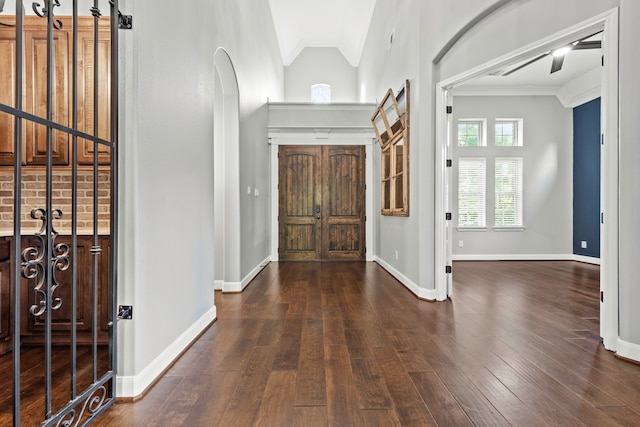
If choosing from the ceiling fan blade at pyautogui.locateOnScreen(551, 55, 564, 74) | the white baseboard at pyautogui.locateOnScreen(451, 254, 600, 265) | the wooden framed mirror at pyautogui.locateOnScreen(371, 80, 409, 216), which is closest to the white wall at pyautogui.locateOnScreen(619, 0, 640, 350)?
the wooden framed mirror at pyautogui.locateOnScreen(371, 80, 409, 216)

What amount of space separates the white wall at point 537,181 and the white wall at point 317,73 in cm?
400

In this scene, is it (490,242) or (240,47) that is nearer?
(240,47)

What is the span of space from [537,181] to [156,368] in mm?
7390

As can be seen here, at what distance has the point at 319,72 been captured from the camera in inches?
380

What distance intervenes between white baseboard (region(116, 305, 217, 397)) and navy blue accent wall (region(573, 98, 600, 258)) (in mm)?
6940

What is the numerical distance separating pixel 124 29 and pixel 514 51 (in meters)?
2.87

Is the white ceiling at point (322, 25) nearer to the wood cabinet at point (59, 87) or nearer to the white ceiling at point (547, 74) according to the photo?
the white ceiling at point (547, 74)

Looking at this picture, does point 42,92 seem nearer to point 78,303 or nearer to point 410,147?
point 78,303

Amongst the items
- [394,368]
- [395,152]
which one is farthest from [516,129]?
[394,368]

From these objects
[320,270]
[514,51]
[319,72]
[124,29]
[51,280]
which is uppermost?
[319,72]

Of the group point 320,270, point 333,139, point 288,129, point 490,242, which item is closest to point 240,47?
point 288,129

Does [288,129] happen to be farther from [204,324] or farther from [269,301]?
[204,324]

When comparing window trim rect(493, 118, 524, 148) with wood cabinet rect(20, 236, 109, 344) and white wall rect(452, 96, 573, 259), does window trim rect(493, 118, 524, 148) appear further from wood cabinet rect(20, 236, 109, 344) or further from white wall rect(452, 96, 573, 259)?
wood cabinet rect(20, 236, 109, 344)

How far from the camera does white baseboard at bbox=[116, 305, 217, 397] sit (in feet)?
5.90
